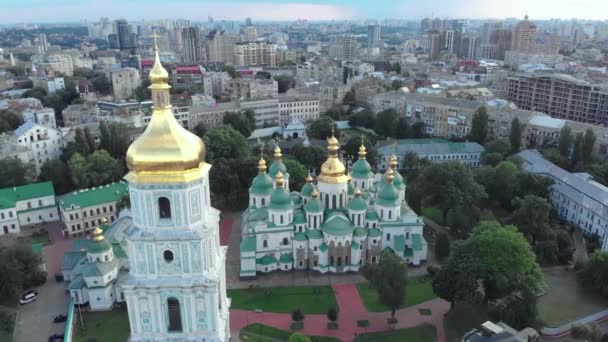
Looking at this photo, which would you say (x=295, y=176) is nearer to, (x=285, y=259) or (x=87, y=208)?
(x=285, y=259)

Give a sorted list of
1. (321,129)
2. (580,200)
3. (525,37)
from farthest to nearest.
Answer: (525,37) < (321,129) < (580,200)

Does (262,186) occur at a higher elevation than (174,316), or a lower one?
lower

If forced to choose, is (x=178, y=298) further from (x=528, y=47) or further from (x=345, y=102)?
(x=528, y=47)

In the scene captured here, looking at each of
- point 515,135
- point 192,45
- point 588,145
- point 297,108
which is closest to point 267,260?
point 588,145

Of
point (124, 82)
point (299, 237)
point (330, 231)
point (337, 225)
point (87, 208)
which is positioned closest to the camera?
point (330, 231)

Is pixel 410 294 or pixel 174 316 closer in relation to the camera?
pixel 174 316

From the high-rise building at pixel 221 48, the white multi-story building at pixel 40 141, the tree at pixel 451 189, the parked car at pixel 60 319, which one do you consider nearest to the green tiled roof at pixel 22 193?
the white multi-story building at pixel 40 141
